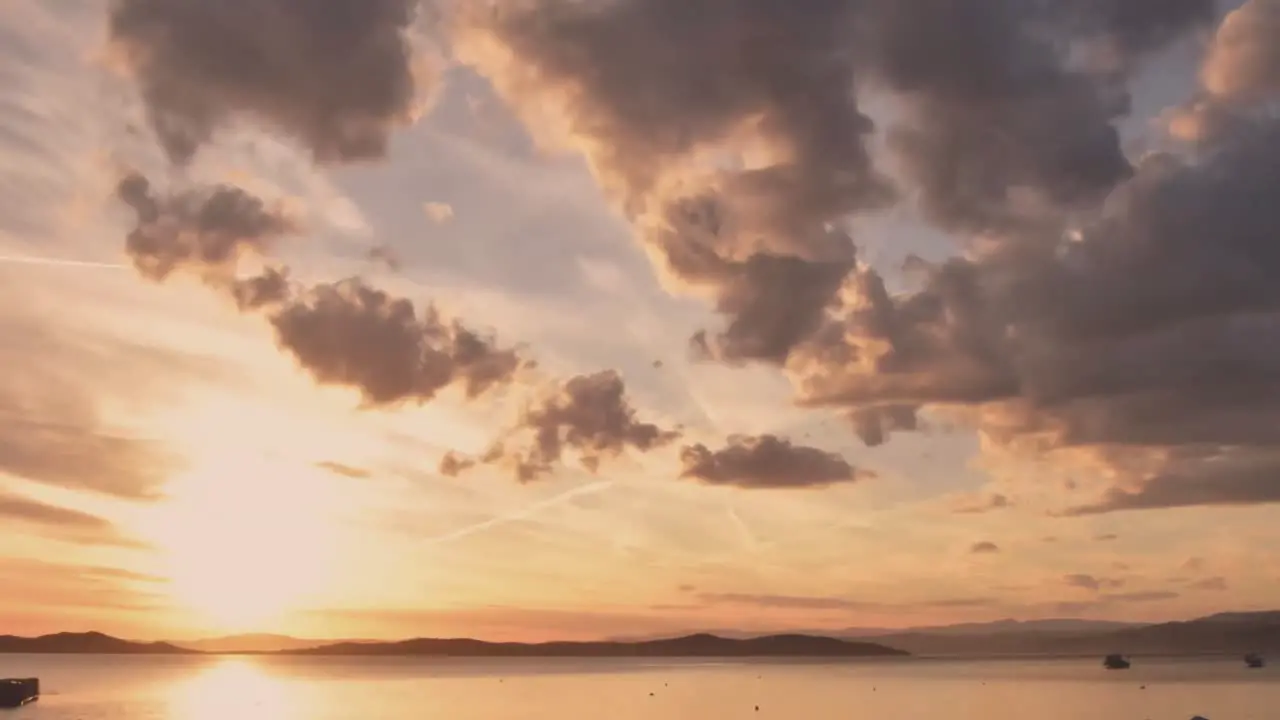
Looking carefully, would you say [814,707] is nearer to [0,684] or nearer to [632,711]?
[632,711]

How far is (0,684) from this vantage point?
18338 cm

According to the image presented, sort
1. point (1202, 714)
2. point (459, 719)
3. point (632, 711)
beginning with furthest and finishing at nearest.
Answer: point (632, 711)
point (459, 719)
point (1202, 714)

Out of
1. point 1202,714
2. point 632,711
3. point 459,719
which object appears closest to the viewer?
point 1202,714

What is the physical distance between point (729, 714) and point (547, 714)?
28637 millimetres

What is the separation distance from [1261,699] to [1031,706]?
39292 mm

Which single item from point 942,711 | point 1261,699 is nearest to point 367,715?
point 942,711

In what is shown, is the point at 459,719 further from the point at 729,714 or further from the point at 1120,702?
the point at 1120,702

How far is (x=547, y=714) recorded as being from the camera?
18075 centimetres

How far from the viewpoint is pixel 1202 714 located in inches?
6481

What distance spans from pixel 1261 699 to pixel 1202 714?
40984 millimetres

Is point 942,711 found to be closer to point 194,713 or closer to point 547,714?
point 547,714

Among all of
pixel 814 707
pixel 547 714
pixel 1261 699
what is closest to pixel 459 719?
pixel 547 714

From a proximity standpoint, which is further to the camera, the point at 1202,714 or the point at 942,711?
the point at 942,711

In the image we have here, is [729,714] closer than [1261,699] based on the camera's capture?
Yes
